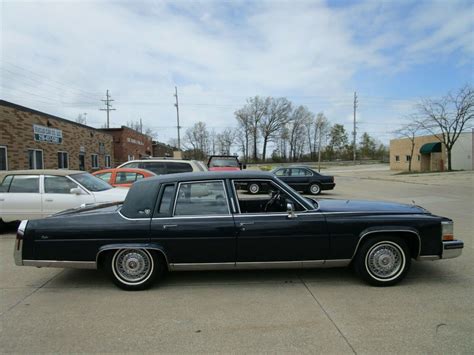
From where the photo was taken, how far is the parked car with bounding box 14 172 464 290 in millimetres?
4082

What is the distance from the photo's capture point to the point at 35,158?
19.0 metres

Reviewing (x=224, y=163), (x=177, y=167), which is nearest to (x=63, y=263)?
(x=177, y=167)

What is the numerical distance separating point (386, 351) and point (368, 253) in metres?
1.54

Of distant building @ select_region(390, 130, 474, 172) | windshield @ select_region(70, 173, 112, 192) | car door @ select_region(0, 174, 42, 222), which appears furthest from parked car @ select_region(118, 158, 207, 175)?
distant building @ select_region(390, 130, 474, 172)

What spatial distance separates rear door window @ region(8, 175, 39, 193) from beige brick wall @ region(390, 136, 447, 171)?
42761mm

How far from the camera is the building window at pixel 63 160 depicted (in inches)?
866

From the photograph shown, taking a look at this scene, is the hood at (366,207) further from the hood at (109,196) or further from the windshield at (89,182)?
the windshield at (89,182)

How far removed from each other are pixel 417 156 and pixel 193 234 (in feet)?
153

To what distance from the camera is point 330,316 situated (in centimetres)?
338

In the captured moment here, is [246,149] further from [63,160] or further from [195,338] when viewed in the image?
[195,338]

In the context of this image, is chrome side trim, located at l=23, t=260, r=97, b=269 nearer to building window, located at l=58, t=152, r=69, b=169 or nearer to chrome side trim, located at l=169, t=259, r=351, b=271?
chrome side trim, located at l=169, t=259, r=351, b=271

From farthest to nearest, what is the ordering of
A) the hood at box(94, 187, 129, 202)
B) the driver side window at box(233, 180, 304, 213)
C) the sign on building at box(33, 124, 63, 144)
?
the sign on building at box(33, 124, 63, 144)
the hood at box(94, 187, 129, 202)
the driver side window at box(233, 180, 304, 213)

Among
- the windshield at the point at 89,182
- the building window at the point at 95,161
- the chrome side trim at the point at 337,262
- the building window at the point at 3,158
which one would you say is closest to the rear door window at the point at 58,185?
the windshield at the point at 89,182

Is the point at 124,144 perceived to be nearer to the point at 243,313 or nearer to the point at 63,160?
the point at 63,160
